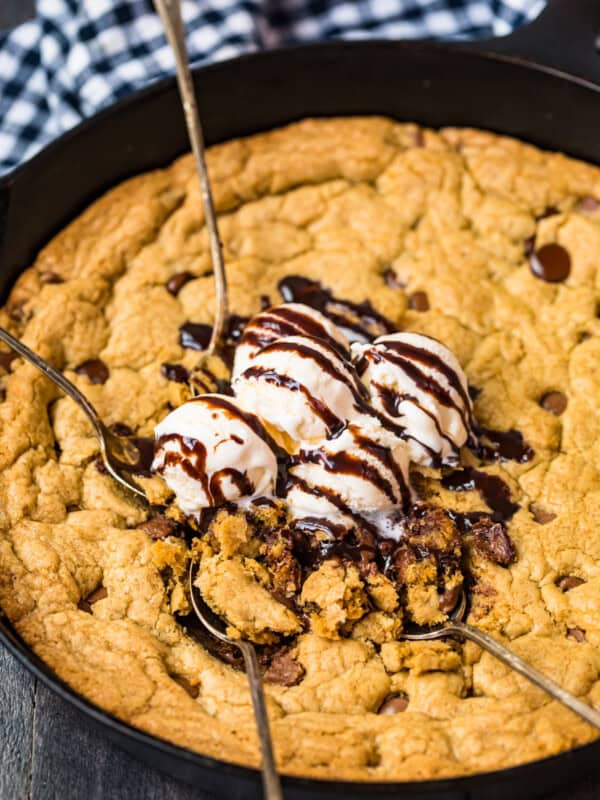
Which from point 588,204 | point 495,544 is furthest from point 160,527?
point 588,204

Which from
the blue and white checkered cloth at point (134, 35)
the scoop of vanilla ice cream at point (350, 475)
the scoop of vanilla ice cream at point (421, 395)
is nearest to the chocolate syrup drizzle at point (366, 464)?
the scoop of vanilla ice cream at point (350, 475)

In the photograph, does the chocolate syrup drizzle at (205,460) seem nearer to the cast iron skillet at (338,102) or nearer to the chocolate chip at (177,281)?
the chocolate chip at (177,281)

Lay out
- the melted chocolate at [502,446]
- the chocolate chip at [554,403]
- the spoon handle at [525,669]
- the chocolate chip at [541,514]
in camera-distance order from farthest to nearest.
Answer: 1. the chocolate chip at [554,403]
2. the melted chocolate at [502,446]
3. the chocolate chip at [541,514]
4. the spoon handle at [525,669]

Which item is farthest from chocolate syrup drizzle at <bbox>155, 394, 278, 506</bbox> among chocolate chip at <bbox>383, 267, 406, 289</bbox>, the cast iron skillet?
the cast iron skillet

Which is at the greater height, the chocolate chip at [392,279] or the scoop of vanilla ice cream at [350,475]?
the chocolate chip at [392,279]

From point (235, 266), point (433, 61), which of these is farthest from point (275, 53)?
point (235, 266)

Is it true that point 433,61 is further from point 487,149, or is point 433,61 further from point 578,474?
point 578,474
